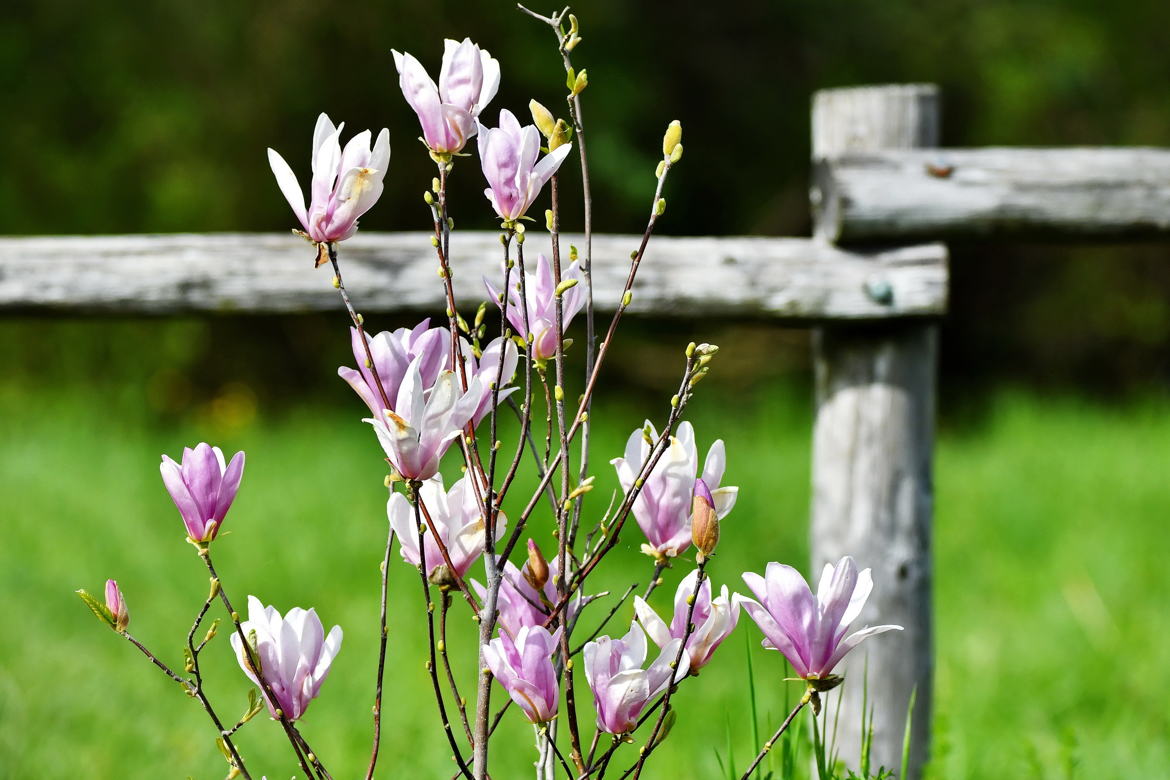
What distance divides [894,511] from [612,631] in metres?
1.27

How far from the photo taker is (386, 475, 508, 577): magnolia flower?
104cm

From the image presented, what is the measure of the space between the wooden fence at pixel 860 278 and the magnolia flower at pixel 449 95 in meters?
0.99

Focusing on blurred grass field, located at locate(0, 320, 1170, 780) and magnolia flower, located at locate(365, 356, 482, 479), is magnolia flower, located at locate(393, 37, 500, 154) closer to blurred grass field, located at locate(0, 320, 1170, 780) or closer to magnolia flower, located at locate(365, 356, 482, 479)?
magnolia flower, located at locate(365, 356, 482, 479)

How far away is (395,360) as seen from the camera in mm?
1015

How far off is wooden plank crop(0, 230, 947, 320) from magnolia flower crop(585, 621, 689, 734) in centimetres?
103

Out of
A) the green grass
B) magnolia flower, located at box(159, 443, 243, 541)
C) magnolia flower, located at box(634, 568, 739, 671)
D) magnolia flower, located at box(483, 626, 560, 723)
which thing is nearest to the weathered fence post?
the green grass

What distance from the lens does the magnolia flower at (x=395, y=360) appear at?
101cm

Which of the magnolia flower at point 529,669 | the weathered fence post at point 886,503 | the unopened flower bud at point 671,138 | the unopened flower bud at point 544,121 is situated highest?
the unopened flower bud at point 544,121

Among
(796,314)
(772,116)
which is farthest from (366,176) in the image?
(772,116)

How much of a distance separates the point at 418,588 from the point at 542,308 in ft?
8.59

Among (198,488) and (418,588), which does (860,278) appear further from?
(418,588)

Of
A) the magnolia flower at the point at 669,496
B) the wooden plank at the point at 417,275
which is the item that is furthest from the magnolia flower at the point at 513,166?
the wooden plank at the point at 417,275

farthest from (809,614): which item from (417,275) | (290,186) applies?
(417,275)

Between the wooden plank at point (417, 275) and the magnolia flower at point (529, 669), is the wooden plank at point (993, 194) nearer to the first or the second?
the wooden plank at point (417, 275)
